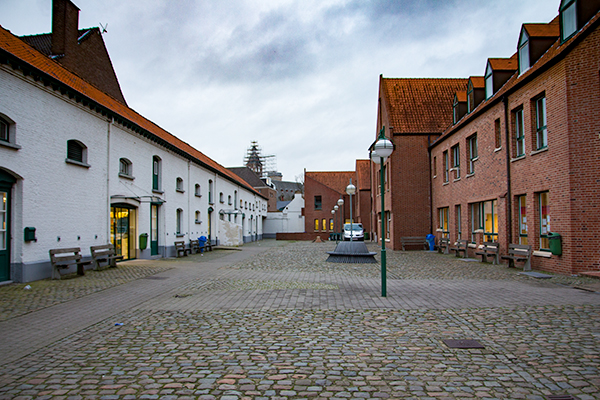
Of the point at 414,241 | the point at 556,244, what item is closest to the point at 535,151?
the point at 556,244

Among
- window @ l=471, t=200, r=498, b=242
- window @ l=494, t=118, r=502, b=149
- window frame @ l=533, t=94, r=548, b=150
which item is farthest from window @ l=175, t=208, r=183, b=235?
window frame @ l=533, t=94, r=548, b=150

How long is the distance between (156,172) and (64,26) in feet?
30.1

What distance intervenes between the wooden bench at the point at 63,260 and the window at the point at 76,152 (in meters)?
2.79

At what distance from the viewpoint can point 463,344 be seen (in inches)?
207

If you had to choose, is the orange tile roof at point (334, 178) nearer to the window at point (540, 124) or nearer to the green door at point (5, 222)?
the window at point (540, 124)

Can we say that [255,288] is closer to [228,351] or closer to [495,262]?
[228,351]

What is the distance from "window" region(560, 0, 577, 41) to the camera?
1234 cm

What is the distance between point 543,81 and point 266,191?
67.1 meters

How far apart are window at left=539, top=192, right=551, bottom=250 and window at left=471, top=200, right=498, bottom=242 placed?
10.9 ft

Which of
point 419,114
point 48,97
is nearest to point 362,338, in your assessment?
point 48,97

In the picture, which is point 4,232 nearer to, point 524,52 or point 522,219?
point 522,219

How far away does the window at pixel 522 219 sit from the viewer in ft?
47.8

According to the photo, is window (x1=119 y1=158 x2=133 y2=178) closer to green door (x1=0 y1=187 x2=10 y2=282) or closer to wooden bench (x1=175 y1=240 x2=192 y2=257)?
wooden bench (x1=175 y1=240 x2=192 y2=257)

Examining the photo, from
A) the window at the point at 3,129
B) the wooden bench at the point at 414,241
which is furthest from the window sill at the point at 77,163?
the wooden bench at the point at 414,241
